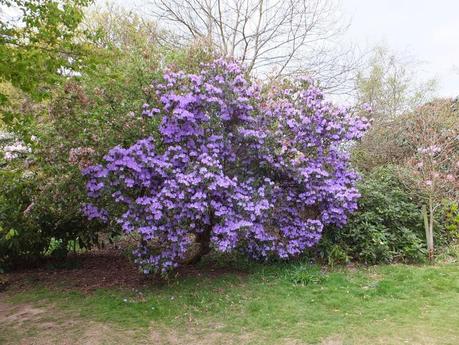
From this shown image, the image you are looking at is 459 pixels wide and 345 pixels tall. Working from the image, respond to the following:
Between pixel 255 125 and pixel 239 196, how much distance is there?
110 centimetres

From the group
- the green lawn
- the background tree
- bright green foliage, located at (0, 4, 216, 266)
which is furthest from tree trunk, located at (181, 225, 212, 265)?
the background tree

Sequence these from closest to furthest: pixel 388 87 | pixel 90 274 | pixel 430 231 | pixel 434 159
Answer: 1. pixel 430 231
2. pixel 90 274
3. pixel 434 159
4. pixel 388 87

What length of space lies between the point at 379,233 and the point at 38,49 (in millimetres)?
5263

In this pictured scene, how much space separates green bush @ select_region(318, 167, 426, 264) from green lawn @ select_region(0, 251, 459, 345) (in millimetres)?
298

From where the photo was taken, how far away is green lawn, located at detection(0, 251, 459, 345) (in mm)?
4352

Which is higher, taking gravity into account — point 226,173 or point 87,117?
point 87,117

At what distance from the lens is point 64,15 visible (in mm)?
4516

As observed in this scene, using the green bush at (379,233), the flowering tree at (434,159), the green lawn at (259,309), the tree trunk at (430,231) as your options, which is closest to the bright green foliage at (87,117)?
the green lawn at (259,309)

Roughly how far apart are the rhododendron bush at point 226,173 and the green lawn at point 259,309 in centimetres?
50

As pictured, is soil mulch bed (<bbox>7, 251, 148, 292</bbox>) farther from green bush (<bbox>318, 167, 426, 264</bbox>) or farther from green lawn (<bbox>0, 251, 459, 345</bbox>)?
green bush (<bbox>318, 167, 426, 264</bbox>)

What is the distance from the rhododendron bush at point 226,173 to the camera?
523 cm

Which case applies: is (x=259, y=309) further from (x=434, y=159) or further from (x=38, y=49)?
(x=434, y=159)

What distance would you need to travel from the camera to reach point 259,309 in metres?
5.01

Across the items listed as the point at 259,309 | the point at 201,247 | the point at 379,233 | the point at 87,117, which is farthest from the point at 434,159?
the point at 87,117
